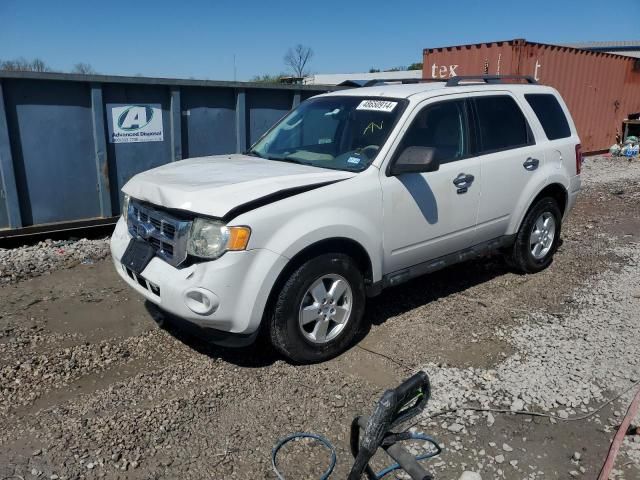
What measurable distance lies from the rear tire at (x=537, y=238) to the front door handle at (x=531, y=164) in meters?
0.42

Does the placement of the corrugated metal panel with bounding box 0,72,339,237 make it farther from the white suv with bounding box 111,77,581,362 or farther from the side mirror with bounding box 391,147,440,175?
the side mirror with bounding box 391,147,440,175

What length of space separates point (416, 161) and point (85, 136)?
13.7 ft

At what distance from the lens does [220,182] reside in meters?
3.56

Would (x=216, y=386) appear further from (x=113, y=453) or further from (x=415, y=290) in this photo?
(x=415, y=290)

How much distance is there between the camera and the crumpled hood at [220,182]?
3324 mm

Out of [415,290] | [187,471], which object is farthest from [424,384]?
[415,290]

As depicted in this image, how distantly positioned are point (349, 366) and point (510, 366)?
3.74 feet

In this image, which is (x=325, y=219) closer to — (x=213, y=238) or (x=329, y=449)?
(x=213, y=238)

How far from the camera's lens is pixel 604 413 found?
11.0 feet

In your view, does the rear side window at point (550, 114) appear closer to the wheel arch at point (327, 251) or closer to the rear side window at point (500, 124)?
the rear side window at point (500, 124)

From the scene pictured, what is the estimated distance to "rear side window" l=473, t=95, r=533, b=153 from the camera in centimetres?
480

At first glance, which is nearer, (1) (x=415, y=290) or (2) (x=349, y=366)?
(2) (x=349, y=366)

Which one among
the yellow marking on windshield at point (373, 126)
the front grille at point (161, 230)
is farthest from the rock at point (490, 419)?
the yellow marking on windshield at point (373, 126)

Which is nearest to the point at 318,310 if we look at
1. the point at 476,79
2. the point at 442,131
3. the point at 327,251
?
the point at 327,251
